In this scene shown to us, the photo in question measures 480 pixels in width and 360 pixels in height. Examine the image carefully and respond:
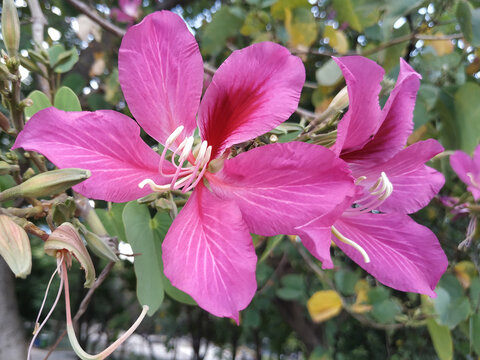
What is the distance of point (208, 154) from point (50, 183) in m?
0.15


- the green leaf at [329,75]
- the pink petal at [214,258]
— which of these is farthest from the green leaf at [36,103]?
the green leaf at [329,75]

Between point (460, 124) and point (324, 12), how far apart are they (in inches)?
41.0

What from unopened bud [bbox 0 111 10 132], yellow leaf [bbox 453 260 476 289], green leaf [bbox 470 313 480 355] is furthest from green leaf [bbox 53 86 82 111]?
yellow leaf [bbox 453 260 476 289]

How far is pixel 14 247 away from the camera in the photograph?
365 mm

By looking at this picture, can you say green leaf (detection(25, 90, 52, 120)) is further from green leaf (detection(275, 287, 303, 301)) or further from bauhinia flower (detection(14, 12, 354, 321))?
green leaf (detection(275, 287, 303, 301))

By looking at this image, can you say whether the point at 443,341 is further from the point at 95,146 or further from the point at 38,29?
the point at 38,29

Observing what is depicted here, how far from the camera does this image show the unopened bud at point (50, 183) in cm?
36

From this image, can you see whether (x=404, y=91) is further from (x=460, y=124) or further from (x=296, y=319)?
(x=296, y=319)

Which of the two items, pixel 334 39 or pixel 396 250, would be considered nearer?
pixel 396 250

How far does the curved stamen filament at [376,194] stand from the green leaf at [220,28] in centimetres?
102

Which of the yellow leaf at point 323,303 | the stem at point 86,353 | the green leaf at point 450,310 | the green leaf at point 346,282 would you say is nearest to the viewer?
the stem at point 86,353

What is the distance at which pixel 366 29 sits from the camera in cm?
120

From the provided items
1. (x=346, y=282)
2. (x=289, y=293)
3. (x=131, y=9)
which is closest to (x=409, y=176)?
(x=346, y=282)

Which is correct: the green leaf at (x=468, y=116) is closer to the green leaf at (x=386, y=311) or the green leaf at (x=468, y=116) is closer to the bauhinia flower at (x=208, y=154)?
the green leaf at (x=386, y=311)
